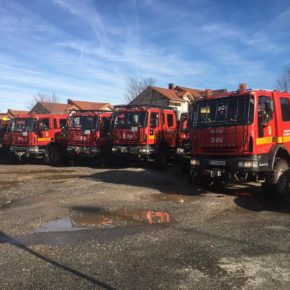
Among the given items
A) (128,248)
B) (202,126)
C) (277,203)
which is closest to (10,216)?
(128,248)

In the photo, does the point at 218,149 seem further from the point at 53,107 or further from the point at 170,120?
the point at 53,107

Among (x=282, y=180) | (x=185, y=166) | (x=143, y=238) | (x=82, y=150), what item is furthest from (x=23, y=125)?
(x=143, y=238)

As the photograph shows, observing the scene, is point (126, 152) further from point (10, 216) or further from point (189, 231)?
point (189, 231)

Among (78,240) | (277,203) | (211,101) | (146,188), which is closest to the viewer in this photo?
(78,240)

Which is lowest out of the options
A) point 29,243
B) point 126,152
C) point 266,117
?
point 29,243

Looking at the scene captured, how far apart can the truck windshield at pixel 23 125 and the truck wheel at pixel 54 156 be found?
4.66ft

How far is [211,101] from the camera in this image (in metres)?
10.5

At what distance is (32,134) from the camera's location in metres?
19.7

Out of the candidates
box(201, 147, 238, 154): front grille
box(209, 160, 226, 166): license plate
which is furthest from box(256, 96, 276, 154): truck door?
box(209, 160, 226, 166): license plate

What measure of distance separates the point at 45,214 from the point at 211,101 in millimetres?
5084

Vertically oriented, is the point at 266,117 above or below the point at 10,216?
above

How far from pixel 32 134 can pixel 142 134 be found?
6.27 m

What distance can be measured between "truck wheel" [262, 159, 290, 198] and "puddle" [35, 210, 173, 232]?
2.92 m

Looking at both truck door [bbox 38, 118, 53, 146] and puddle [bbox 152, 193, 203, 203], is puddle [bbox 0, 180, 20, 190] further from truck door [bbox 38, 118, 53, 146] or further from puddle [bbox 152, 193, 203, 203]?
truck door [bbox 38, 118, 53, 146]
